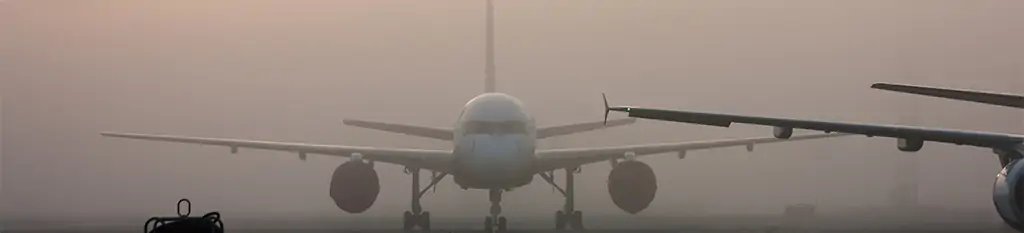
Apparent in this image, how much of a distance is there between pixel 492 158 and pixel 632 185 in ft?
7.54

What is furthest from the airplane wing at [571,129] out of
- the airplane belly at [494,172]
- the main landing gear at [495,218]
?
the airplane belly at [494,172]

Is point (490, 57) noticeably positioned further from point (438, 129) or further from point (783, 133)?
point (783, 133)

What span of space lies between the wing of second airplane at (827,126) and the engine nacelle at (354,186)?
7.71 m

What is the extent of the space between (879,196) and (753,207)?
83.6 inches

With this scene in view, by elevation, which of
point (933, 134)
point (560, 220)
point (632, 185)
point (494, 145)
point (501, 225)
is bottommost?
point (560, 220)

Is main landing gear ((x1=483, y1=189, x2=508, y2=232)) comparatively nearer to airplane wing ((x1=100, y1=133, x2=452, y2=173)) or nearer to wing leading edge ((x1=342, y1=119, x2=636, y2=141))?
airplane wing ((x1=100, y1=133, x2=452, y2=173))

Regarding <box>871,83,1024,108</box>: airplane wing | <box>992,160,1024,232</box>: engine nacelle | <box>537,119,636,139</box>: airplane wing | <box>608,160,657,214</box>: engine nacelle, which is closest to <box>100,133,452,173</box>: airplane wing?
<box>537,119,636,139</box>: airplane wing

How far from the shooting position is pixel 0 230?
15.8m

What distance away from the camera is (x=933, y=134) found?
32.4 ft

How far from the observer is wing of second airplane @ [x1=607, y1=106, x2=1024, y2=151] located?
964cm

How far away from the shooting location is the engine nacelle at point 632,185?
17.0m

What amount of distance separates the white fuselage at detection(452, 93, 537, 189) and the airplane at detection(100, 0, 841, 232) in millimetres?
12

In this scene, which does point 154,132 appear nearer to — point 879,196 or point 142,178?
point 142,178

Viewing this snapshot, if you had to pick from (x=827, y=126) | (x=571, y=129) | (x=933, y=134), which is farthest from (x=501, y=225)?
(x=933, y=134)
